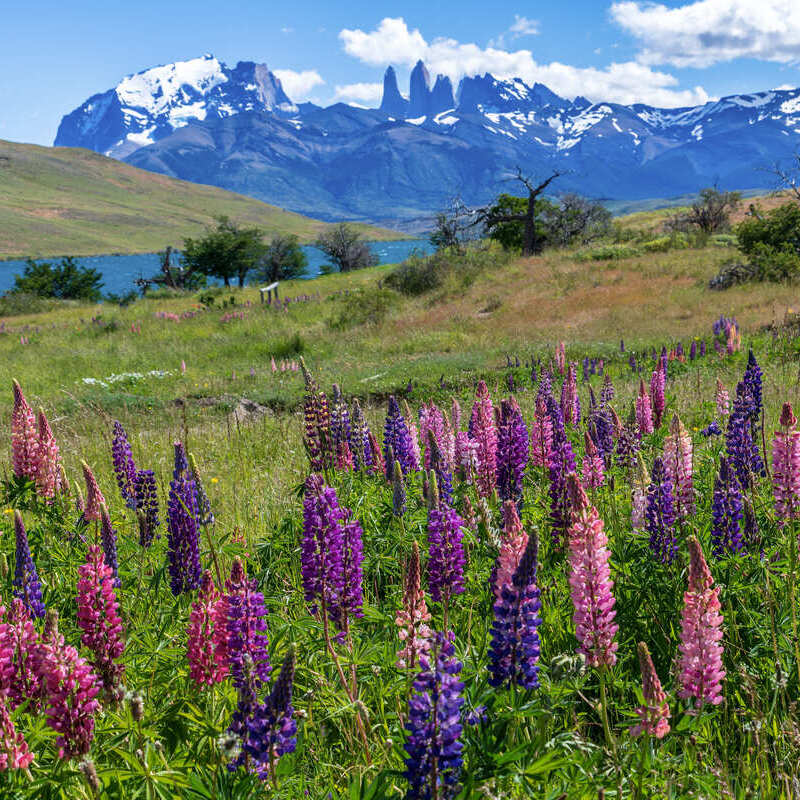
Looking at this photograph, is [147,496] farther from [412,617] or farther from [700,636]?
[700,636]

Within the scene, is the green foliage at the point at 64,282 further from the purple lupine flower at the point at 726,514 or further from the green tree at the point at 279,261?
the purple lupine flower at the point at 726,514

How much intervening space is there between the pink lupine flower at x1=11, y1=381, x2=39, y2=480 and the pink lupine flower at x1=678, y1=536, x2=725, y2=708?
4709mm

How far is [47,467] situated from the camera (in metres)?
4.88

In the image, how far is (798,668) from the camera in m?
2.57

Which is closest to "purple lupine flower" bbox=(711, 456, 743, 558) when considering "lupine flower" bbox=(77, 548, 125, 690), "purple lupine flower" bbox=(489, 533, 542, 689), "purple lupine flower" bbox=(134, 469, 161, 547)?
"purple lupine flower" bbox=(489, 533, 542, 689)

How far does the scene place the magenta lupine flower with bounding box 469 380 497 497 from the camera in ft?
15.1

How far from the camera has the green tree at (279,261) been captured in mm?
62875

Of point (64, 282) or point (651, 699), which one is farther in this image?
point (64, 282)

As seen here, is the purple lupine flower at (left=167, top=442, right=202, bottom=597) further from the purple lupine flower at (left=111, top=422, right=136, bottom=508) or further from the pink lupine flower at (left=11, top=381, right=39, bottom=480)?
the pink lupine flower at (left=11, top=381, right=39, bottom=480)

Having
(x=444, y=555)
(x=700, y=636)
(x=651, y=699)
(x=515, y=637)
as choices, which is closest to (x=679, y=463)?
(x=700, y=636)

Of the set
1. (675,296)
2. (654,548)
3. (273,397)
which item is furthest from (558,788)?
(675,296)

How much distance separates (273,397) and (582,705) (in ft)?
43.2

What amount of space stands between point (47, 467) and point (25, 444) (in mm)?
238

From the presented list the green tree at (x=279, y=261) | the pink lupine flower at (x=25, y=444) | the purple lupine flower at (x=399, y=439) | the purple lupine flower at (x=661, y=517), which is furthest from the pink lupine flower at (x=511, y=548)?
the green tree at (x=279, y=261)
